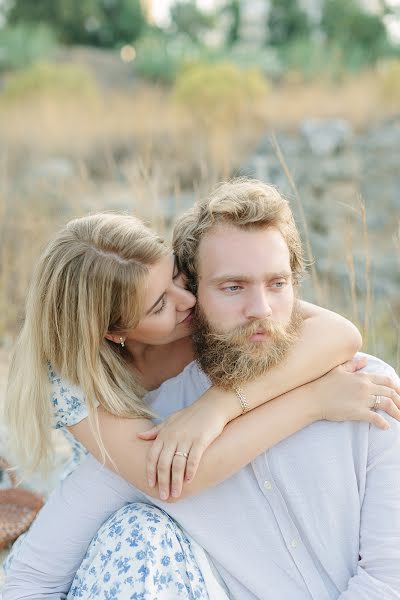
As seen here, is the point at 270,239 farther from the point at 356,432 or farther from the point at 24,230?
the point at 24,230

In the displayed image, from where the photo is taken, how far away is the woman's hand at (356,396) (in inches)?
83.8

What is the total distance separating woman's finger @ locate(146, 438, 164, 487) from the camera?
2102 mm

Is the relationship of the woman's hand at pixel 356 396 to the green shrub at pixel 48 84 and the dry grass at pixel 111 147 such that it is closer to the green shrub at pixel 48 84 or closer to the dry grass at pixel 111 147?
the dry grass at pixel 111 147

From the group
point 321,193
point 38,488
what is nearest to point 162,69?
point 321,193

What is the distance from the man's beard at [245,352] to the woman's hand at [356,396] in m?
0.18

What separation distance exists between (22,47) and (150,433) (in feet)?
61.5

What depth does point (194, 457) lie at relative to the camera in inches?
81.2

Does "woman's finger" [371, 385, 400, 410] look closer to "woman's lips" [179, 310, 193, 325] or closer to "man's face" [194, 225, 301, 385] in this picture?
"man's face" [194, 225, 301, 385]

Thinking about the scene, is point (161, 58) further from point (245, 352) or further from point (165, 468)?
point (165, 468)

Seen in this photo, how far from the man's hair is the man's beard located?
0.28 m

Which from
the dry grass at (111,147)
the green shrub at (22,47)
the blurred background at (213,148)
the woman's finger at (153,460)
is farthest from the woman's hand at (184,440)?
the green shrub at (22,47)

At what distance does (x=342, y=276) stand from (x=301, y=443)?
15.5 ft

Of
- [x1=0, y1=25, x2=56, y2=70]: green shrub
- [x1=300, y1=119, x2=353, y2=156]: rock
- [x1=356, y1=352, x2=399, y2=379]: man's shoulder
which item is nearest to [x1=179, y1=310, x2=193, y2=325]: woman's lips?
[x1=356, y1=352, x2=399, y2=379]: man's shoulder

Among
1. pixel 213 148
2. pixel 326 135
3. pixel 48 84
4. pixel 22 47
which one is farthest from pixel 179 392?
pixel 22 47
